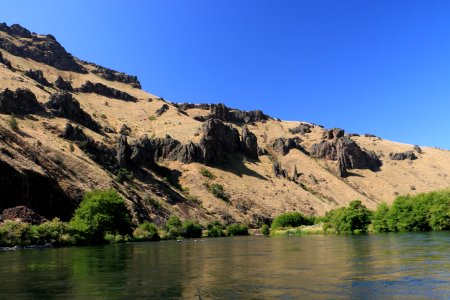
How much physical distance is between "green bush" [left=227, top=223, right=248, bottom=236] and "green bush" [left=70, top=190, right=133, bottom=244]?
135 ft

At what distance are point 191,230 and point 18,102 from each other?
6979 cm

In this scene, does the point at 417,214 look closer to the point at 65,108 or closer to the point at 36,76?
the point at 65,108

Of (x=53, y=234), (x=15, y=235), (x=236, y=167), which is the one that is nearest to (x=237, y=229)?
(x=236, y=167)

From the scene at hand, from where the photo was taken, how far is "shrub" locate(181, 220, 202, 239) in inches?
4417

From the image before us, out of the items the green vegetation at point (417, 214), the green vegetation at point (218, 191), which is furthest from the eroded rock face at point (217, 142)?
the green vegetation at point (417, 214)

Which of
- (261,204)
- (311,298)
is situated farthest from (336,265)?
(261,204)

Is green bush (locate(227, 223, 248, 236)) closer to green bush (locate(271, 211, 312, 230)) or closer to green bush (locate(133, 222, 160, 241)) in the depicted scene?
green bush (locate(271, 211, 312, 230))

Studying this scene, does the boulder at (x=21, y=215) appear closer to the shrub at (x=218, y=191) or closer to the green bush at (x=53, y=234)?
the green bush at (x=53, y=234)

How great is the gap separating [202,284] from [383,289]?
34.1 ft

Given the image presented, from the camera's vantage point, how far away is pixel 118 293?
23.0m

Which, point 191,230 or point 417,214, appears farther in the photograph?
point 191,230

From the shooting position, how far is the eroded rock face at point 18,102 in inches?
5069

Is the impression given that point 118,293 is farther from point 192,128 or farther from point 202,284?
Result: point 192,128

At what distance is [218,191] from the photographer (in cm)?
15100
